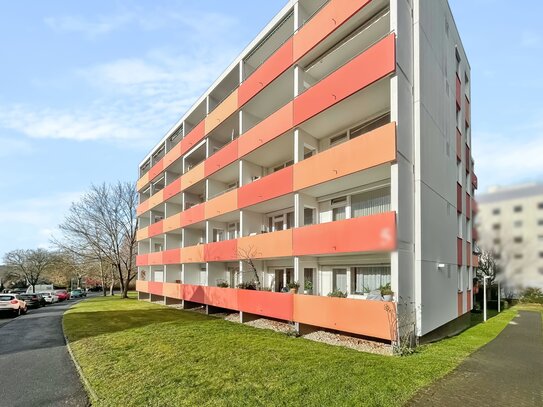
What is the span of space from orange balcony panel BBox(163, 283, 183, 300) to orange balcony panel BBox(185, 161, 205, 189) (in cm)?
846

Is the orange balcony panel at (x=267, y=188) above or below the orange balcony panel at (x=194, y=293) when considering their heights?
above

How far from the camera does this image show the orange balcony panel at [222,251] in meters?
21.3

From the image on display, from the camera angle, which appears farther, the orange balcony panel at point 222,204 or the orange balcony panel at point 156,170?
the orange balcony panel at point 156,170

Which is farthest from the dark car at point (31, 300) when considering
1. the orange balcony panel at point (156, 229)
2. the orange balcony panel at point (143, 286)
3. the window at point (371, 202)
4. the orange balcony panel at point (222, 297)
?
the window at point (371, 202)

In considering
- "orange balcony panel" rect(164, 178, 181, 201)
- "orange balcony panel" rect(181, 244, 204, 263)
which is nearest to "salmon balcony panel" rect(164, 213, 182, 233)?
"orange balcony panel" rect(164, 178, 181, 201)

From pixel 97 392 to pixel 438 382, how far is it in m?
8.54

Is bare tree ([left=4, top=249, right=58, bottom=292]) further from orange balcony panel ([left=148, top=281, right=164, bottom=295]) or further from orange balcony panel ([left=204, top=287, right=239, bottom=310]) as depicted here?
orange balcony panel ([left=204, top=287, right=239, bottom=310])

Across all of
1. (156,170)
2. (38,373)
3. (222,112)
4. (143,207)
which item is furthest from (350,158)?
(143,207)

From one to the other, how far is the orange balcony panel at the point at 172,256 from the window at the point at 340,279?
17.2 metres

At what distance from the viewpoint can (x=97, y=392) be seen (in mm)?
8570

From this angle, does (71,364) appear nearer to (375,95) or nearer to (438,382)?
(438,382)

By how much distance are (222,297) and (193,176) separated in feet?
35.6

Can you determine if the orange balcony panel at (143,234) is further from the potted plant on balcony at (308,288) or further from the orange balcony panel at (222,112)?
the potted plant on balcony at (308,288)

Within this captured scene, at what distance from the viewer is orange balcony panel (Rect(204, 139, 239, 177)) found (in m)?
22.2
